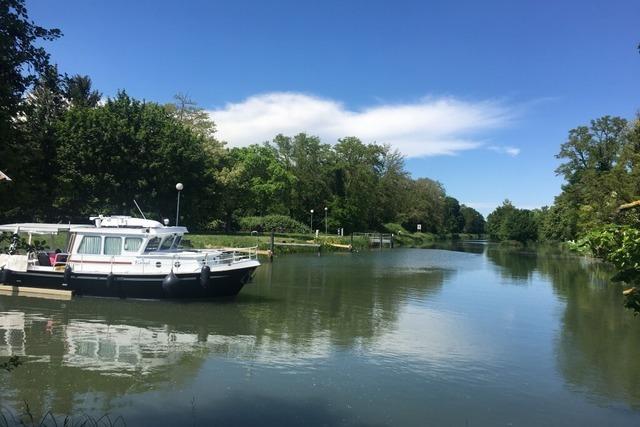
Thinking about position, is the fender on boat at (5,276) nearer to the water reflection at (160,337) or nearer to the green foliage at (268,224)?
the water reflection at (160,337)

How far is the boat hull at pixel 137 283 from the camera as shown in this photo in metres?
19.6

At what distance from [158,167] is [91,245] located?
24.8m

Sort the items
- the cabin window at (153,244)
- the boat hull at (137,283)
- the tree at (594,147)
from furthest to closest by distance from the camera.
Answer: the tree at (594,147), the cabin window at (153,244), the boat hull at (137,283)

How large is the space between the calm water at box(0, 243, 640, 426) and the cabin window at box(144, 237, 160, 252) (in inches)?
93.9

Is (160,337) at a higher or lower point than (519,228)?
lower

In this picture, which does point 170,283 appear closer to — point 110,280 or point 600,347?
point 110,280

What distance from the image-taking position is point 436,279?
3259 centimetres

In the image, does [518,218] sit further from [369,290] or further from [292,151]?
[369,290]

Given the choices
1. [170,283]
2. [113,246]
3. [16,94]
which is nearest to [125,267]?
[113,246]

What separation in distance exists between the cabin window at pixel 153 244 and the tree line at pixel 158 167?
12.7 ft

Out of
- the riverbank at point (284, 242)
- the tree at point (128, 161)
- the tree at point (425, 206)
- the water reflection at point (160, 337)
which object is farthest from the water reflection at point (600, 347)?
the tree at point (425, 206)

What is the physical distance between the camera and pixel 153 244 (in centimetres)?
2078

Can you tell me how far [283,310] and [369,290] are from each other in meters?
7.46

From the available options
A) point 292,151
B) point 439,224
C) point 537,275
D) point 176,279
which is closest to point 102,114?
point 176,279
